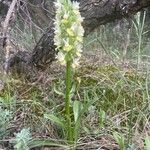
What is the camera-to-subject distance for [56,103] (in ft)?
8.20

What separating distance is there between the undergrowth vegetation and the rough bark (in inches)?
4.2

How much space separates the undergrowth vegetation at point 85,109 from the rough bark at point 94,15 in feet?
0.35

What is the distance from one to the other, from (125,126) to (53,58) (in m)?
0.79

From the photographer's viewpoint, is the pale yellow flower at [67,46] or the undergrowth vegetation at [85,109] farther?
the undergrowth vegetation at [85,109]

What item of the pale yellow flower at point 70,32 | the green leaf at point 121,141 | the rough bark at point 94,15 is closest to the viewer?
the pale yellow flower at point 70,32

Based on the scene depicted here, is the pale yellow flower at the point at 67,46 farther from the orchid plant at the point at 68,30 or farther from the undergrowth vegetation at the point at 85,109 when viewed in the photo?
the undergrowth vegetation at the point at 85,109

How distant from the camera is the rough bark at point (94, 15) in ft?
8.66

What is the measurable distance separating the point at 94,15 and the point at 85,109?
2.80 ft

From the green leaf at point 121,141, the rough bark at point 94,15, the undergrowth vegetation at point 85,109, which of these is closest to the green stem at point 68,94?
the undergrowth vegetation at point 85,109

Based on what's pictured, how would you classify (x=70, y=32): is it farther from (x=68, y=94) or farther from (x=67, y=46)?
(x=68, y=94)

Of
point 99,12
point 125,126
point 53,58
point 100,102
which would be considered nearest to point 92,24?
point 99,12

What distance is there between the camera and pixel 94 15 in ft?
9.00

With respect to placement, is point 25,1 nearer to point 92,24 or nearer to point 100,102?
point 92,24

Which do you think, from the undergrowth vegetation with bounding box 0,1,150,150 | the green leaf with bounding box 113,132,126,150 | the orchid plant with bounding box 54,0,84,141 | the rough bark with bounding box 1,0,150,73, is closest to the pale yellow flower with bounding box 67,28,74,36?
the orchid plant with bounding box 54,0,84,141
